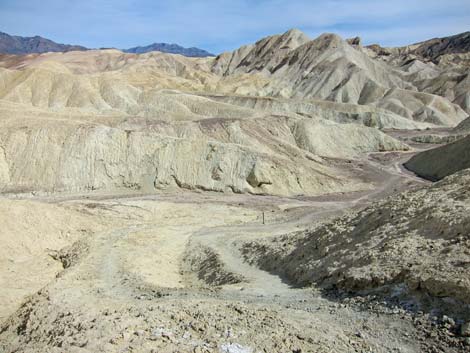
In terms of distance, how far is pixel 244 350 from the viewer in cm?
965

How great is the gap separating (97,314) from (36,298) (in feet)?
13.4

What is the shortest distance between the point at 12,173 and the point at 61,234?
18390mm

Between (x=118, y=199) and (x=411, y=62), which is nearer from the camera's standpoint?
Answer: (x=118, y=199)

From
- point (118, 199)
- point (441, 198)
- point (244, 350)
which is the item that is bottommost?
point (118, 199)

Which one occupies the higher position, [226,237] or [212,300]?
[212,300]

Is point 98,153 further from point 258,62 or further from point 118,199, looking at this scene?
point 258,62

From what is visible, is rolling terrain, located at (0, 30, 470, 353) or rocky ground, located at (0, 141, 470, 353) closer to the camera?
rocky ground, located at (0, 141, 470, 353)

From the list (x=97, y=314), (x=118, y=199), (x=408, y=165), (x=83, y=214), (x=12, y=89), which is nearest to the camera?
(x=97, y=314)

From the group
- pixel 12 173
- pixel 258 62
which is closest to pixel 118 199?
pixel 12 173

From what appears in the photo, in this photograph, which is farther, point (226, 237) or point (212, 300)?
point (226, 237)

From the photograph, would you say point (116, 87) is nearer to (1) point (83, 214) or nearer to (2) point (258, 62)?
(1) point (83, 214)

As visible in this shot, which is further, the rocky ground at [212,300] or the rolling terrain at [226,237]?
the rolling terrain at [226,237]

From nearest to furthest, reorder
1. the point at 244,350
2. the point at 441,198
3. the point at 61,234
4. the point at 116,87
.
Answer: the point at 244,350 → the point at 441,198 → the point at 61,234 → the point at 116,87

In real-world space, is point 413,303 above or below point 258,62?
below
